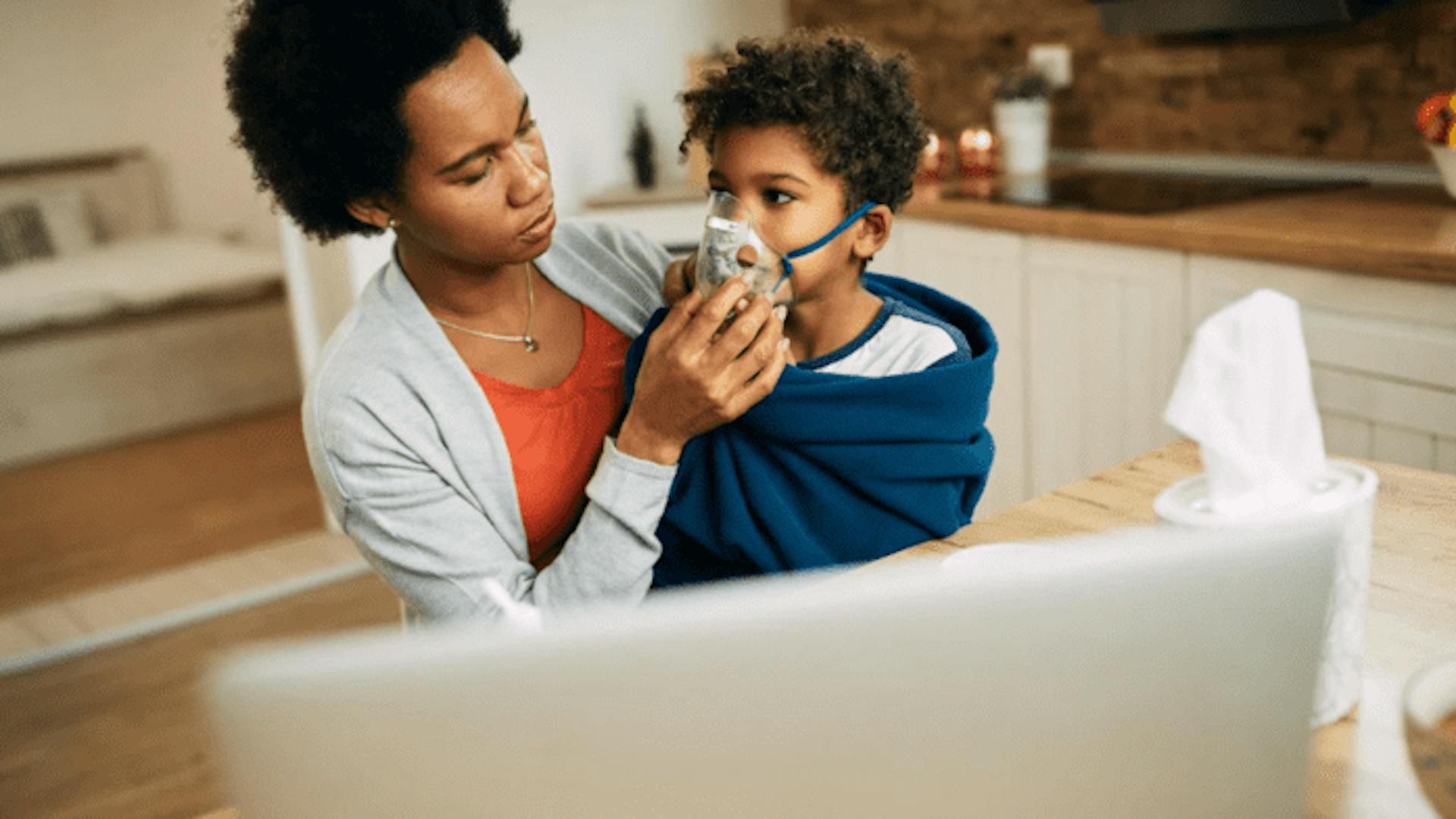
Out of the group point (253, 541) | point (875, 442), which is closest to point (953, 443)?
point (875, 442)

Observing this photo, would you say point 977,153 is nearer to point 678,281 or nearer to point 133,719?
point 678,281

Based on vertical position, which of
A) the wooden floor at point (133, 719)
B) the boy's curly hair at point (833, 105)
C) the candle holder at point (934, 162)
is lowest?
the wooden floor at point (133, 719)

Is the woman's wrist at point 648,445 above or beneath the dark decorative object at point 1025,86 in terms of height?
beneath

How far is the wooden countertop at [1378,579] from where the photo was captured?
68 cm

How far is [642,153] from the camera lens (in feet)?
11.4

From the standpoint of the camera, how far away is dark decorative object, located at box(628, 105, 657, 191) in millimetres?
3477

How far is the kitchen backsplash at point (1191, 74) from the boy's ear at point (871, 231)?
1.41m

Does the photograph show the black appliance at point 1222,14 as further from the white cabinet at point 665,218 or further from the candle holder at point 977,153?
the white cabinet at point 665,218

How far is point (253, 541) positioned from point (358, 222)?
8.08ft

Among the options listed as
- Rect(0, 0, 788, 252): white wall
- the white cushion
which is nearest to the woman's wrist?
the white cushion

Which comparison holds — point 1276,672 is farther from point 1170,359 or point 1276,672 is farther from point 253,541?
point 253,541

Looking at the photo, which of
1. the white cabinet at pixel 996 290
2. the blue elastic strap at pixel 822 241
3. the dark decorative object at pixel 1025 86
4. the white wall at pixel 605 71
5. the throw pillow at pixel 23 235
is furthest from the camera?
the throw pillow at pixel 23 235

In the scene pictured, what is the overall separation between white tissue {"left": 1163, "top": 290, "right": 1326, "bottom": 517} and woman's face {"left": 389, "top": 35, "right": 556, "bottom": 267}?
29.6 inches

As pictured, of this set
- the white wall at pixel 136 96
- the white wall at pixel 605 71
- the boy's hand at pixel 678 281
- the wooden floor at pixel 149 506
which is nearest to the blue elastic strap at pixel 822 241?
the boy's hand at pixel 678 281
